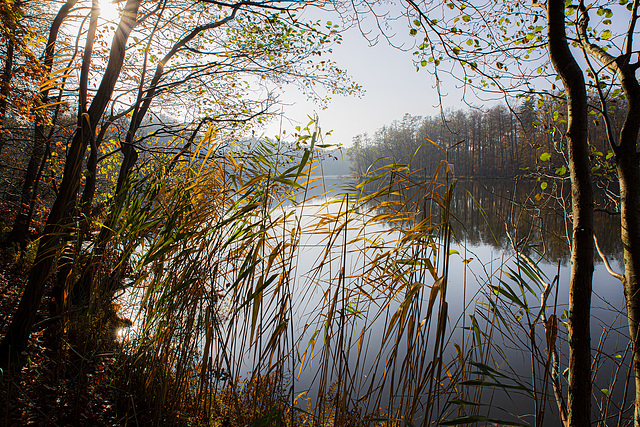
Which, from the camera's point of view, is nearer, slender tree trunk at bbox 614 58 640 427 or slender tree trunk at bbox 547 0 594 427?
slender tree trunk at bbox 547 0 594 427

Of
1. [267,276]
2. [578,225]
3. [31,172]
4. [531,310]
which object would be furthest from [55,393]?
[531,310]

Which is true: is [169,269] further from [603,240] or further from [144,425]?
[603,240]

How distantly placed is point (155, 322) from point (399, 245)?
135 cm

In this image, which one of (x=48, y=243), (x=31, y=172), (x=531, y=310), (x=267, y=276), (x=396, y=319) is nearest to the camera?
(x=396, y=319)

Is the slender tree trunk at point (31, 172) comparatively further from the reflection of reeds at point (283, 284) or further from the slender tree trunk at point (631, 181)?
the slender tree trunk at point (631, 181)

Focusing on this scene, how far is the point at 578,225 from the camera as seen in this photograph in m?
1.46

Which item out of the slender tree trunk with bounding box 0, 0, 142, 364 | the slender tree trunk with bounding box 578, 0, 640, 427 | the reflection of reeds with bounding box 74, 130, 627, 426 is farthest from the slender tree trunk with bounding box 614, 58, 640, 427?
the slender tree trunk with bounding box 0, 0, 142, 364

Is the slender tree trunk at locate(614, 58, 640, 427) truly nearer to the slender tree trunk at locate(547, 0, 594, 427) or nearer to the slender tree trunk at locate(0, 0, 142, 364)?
the slender tree trunk at locate(547, 0, 594, 427)

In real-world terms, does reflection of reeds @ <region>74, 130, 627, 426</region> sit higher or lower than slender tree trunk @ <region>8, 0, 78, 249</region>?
lower

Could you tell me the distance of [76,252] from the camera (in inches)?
74.6

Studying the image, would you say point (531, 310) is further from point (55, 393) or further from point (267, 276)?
point (55, 393)

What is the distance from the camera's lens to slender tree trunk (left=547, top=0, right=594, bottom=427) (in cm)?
143

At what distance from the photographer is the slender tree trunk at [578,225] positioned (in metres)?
1.43

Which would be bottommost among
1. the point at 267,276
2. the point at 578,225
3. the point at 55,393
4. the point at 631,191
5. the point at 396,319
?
the point at 55,393
